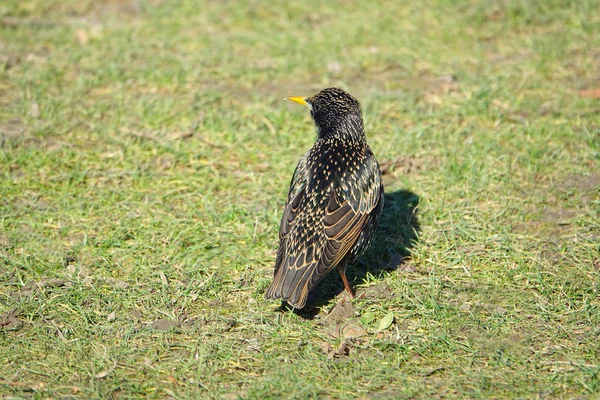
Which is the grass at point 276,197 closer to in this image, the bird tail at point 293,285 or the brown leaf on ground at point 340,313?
the brown leaf on ground at point 340,313

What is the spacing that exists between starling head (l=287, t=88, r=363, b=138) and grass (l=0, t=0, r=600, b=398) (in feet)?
2.85

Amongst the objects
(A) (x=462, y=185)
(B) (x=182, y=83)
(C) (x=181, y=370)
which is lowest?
(C) (x=181, y=370)

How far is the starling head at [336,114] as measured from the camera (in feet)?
18.5

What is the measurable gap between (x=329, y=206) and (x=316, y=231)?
21 centimetres

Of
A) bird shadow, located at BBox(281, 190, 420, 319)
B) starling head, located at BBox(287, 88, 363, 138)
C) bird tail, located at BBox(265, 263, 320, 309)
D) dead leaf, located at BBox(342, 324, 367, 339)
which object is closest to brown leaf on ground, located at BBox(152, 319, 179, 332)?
bird tail, located at BBox(265, 263, 320, 309)

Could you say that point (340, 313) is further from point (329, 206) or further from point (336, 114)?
point (336, 114)

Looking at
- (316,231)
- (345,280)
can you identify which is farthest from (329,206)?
(345,280)

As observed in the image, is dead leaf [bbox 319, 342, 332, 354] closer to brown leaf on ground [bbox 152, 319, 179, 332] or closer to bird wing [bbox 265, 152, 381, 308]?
bird wing [bbox 265, 152, 381, 308]

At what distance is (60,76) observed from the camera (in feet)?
26.4

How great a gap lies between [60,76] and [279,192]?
311 centimetres

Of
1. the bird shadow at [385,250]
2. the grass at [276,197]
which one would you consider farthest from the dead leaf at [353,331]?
the bird shadow at [385,250]

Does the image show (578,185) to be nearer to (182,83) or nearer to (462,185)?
(462,185)

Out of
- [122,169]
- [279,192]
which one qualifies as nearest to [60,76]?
[122,169]

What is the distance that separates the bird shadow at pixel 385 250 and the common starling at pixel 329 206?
0.75ft
